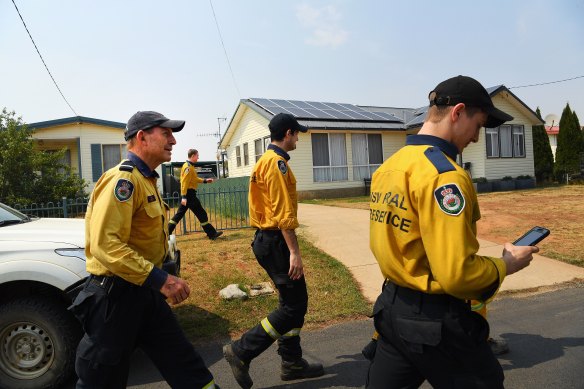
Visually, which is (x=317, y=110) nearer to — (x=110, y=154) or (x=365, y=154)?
(x=365, y=154)

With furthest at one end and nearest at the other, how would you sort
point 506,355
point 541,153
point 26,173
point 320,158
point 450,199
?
1. point 541,153
2. point 320,158
3. point 26,173
4. point 506,355
5. point 450,199

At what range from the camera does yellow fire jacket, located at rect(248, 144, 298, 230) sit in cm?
317

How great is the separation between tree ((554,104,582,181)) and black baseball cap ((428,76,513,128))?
2456 cm

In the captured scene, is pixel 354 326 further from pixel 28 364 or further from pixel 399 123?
pixel 399 123

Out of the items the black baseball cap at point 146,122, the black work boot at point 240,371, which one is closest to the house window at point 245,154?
the black work boot at point 240,371

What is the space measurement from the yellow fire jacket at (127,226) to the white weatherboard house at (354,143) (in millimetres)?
16499

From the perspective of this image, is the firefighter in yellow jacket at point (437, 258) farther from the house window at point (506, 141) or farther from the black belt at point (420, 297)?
the house window at point (506, 141)

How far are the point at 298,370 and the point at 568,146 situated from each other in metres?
24.2

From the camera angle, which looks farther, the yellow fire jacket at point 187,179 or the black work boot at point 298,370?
the yellow fire jacket at point 187,179

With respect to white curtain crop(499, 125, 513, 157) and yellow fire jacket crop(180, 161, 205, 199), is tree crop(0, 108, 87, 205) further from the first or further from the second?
white curtain crop(499, 125, 513, 157)

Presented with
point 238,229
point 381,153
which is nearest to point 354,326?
point 238,229

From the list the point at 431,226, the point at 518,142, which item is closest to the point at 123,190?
the point at 431,226

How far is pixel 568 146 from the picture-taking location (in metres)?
22.4

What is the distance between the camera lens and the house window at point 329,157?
19.5 m
